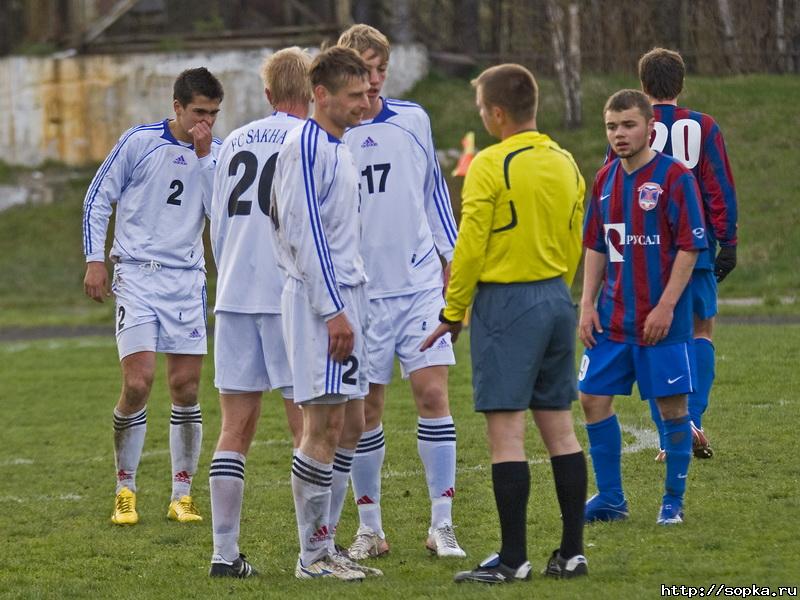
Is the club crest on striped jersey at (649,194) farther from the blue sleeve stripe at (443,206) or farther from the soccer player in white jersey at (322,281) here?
the soccer player in white jersey at (322,281)

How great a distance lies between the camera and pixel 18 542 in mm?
6742

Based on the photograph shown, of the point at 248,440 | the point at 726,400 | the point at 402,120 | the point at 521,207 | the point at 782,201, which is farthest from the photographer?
the point at 782,201

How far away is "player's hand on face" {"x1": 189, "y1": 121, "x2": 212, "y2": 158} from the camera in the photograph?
729cm

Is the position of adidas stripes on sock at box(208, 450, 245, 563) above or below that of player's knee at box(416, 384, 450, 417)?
below

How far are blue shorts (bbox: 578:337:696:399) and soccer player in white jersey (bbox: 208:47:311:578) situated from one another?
1.45 meters

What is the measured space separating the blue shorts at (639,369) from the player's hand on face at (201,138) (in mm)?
2353

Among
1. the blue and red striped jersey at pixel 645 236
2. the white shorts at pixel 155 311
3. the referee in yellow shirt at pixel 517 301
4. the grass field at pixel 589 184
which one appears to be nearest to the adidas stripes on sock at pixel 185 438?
the white shorts at pixel 155 311

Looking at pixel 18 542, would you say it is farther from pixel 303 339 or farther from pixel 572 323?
pixel 572 323

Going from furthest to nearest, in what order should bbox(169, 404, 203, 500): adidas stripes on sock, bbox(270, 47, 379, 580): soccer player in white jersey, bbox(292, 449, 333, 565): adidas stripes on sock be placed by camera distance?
bbox(169, 404, 203, 500): adidas stripes on sock → bbox(292, 449, 333, 565): adidas stripes on sock → bbox(270, 47, 379, 580): soccer player in white jersey

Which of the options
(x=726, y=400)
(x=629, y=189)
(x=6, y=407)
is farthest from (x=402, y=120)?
(x=6, y=407)

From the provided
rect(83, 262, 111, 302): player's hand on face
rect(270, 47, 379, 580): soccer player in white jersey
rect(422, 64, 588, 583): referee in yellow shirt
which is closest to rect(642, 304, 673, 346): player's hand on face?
rect(422, 64, 588, 583): referee in yellow shirt

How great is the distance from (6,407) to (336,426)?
7101mm

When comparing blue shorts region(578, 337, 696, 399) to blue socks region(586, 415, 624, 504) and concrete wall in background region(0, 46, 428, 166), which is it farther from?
concrete wall in background region(0, 46, 428, 166)

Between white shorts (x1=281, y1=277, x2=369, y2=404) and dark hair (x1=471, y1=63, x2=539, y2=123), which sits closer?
dark hair (x1=471, y1=63, x2=539, y2=123)
